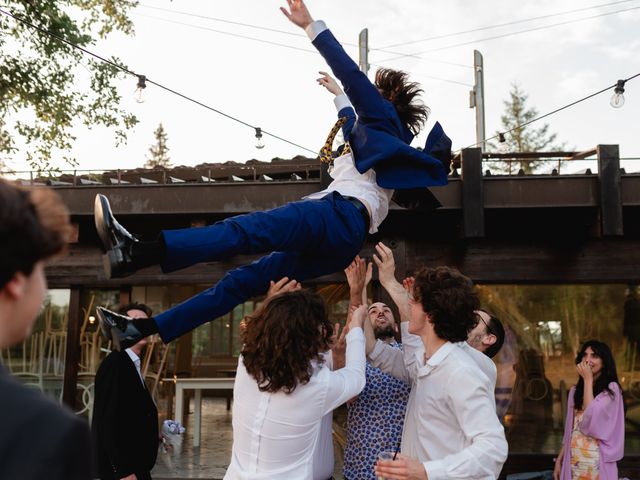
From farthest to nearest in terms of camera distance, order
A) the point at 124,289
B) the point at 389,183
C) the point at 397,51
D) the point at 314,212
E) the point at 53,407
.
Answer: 1. the point at 397,51
2. the point at 124,289
3. the point at 389,183
4. the point at 314,212
5. the point at 53,407

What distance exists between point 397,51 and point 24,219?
38.8ft

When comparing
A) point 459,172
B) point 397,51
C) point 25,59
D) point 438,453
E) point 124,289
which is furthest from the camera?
point 397,51

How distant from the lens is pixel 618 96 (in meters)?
6.59

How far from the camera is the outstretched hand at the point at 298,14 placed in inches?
119

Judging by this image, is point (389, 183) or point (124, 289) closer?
point (389, 183)

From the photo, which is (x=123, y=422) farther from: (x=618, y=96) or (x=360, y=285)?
(x=618, y=96)

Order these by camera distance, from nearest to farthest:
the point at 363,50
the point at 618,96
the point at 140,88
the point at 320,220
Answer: the point at 320,220 < the point at 618,96 < the point at 140,88 < the point at 363,50

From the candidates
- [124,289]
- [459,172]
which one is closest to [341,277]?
[459,172]

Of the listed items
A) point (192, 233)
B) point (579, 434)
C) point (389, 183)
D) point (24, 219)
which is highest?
point (389, 183)

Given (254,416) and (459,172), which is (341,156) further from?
(459,172)

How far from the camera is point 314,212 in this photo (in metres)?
2.95

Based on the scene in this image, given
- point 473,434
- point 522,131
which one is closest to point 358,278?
point 473,434

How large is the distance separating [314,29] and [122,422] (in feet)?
6.78

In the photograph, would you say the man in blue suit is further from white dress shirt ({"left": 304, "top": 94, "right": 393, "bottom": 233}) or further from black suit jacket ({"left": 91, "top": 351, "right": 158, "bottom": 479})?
black suit jacket ({"left": 91, "top": 351, "right": 158, "bottom": 479})
